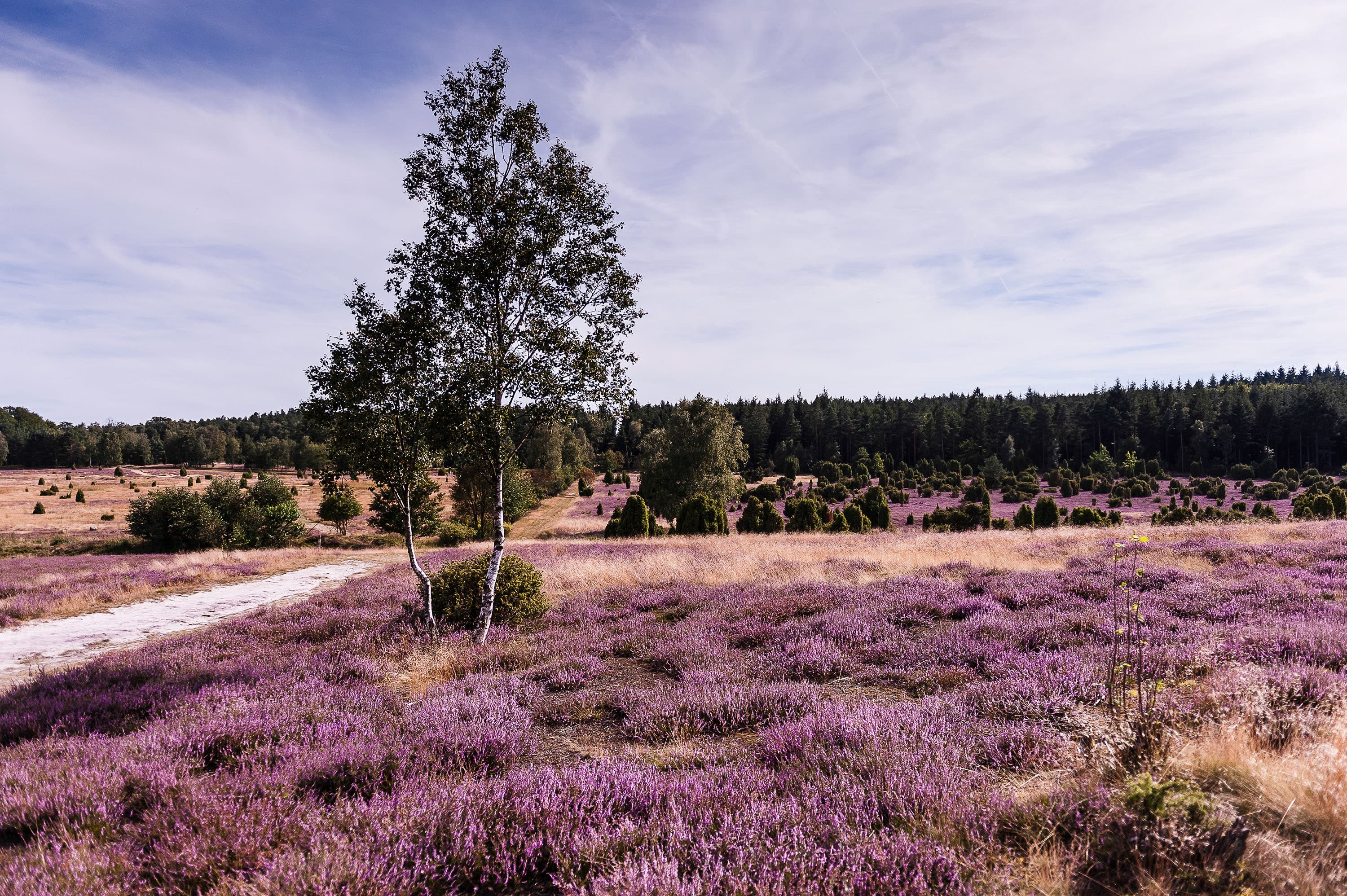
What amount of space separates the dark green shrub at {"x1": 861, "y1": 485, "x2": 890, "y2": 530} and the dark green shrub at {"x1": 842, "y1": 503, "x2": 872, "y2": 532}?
810mm

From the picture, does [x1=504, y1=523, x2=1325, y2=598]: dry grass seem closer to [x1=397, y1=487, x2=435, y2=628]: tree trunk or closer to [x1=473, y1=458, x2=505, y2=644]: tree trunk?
[x1=397, y1=487, x2=435, y2=628]: tree trunk

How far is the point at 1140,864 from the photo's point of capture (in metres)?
2.83

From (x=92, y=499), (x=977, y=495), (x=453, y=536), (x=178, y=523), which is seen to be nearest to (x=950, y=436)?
(x=977, y=495)

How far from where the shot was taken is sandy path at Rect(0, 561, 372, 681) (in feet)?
36.1

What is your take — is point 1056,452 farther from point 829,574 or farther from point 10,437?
point 10,437

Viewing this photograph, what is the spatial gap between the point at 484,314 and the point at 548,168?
2.93 metres

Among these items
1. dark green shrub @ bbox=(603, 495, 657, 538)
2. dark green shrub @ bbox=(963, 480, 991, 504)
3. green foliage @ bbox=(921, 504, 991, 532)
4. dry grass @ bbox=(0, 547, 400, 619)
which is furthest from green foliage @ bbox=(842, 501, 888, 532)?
dry grass @ bbox=(0, 547, 400, 619)

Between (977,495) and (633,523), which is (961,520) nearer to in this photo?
(977,495)

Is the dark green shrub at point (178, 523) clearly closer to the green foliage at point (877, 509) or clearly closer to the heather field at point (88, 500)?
the heather field at point (88, 500)

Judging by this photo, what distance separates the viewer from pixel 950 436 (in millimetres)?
106375

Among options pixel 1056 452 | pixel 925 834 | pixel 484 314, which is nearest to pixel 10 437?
pixel 484 314

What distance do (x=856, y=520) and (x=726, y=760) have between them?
39243 millimetres

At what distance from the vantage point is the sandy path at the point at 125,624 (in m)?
11.0

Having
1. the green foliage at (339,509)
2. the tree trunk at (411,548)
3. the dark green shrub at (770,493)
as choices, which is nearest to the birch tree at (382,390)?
the tree trunk at (411,548)
